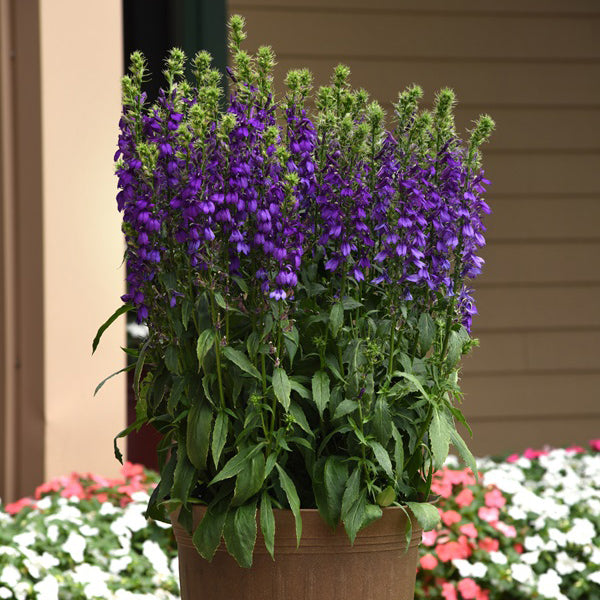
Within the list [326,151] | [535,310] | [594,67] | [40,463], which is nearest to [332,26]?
[594,67]

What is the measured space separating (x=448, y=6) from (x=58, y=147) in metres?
2.45

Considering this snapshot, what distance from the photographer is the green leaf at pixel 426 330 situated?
1.94 meters

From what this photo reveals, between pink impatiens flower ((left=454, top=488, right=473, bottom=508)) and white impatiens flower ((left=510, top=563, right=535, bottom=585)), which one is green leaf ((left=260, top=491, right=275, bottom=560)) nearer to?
white impatiens flower ((left=510, top=563, right=535, bottom=585))

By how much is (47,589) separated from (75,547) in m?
0.24

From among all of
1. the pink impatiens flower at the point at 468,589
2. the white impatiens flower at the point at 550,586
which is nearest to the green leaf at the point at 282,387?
the pink impatiens flower at the point at 468,589

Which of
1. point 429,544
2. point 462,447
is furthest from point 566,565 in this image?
point 462,447

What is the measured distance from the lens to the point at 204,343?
1831mm

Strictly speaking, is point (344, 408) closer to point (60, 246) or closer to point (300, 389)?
point (300, 389)

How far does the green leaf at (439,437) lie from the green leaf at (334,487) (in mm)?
173

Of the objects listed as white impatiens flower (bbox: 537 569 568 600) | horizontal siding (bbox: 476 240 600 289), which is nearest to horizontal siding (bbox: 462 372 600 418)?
horizontal siding (bbox: 476 240 600 289)

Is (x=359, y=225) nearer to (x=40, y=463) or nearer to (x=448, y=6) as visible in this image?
(x=40, y=463)

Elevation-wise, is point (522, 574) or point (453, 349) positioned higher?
point (453, 349)

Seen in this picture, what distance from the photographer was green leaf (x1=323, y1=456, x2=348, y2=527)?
6.16ft

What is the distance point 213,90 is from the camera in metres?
1.84
